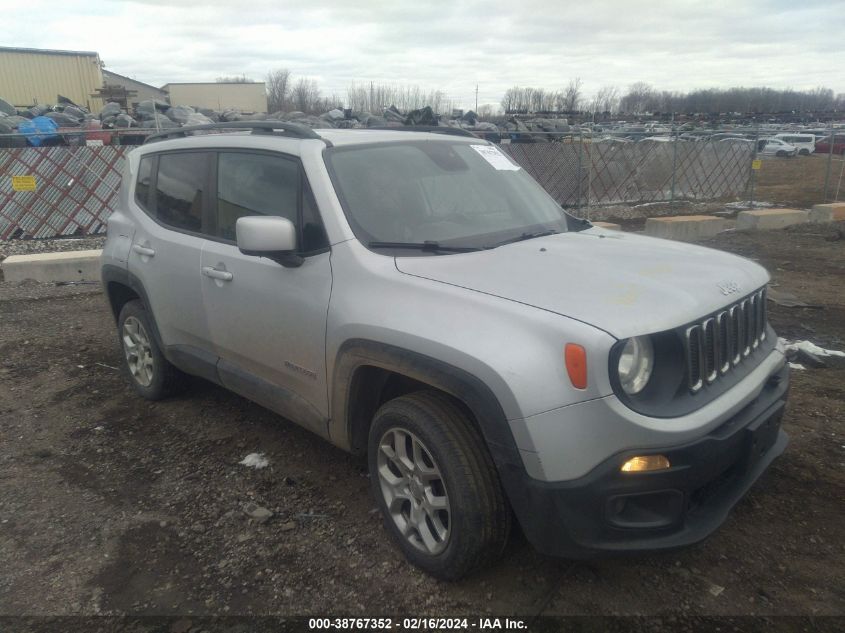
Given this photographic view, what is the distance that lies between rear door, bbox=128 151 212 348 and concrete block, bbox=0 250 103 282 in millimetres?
4904

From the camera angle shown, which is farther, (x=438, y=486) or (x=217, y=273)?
(x=217, y=273)

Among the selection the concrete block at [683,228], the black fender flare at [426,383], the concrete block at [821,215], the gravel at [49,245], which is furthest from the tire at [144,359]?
the concrete block at [821,215]

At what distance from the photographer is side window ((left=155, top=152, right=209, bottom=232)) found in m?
3.98

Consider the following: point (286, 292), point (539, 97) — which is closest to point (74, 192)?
point (286, 292)

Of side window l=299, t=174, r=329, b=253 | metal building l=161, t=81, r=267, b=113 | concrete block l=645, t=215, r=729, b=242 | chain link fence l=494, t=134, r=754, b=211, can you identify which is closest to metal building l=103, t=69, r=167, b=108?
metal building l=161, t=81, r=267, b=113

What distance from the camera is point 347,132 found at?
12.1ft

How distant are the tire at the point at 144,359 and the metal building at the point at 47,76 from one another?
121ft

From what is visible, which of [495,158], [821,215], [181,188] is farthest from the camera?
[821,215]

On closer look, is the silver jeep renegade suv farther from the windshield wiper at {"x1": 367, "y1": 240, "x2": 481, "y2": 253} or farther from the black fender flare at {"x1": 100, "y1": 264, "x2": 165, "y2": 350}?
the black fender flare at {"x1": 100, "y1": 264, "x2": 165, "y2": 350}

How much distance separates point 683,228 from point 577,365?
10.2m

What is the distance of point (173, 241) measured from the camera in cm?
407

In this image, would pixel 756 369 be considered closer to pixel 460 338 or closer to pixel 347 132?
pixel 460 338

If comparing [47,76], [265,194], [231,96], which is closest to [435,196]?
[265,194]

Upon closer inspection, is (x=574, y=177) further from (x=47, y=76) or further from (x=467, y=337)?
(x=47, y=76)
